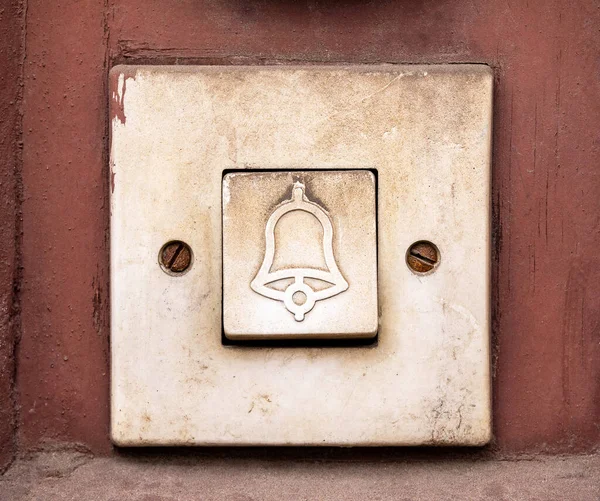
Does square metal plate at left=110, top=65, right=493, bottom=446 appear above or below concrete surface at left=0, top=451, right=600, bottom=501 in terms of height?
above

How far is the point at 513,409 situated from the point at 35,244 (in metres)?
0.48

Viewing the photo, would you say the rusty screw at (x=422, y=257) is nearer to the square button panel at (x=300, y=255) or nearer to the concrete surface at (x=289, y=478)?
the square button panel at (x=300, y=255)

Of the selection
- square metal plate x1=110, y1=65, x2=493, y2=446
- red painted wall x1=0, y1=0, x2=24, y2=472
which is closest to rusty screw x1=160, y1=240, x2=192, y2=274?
square metal plate x1=110, y1=65, x2=493, y2=446

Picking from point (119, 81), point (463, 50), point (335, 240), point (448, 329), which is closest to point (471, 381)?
point (448, 329)

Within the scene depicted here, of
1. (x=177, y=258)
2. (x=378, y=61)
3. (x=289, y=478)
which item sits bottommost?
(x=289, y=478)

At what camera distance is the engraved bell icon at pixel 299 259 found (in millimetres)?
645

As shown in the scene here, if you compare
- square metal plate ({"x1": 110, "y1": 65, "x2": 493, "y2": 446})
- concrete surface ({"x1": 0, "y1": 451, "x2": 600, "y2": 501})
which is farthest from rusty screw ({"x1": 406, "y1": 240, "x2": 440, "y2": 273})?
concrete surface ({"x1": 0, "y1": 451, "x2": 600, "y2": 501})

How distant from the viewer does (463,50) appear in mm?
689

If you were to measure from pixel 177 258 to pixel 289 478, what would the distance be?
0.23 m

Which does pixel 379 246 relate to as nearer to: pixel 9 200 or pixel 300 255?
pixel 300 255

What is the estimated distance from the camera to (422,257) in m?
0.67

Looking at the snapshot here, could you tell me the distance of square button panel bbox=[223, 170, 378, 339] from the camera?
25.4 inches

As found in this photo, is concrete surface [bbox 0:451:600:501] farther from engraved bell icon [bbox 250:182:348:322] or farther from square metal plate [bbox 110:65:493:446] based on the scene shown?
engraved bell icon [bbox 250:182:348:322]

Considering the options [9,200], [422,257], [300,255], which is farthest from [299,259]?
[9,200]
